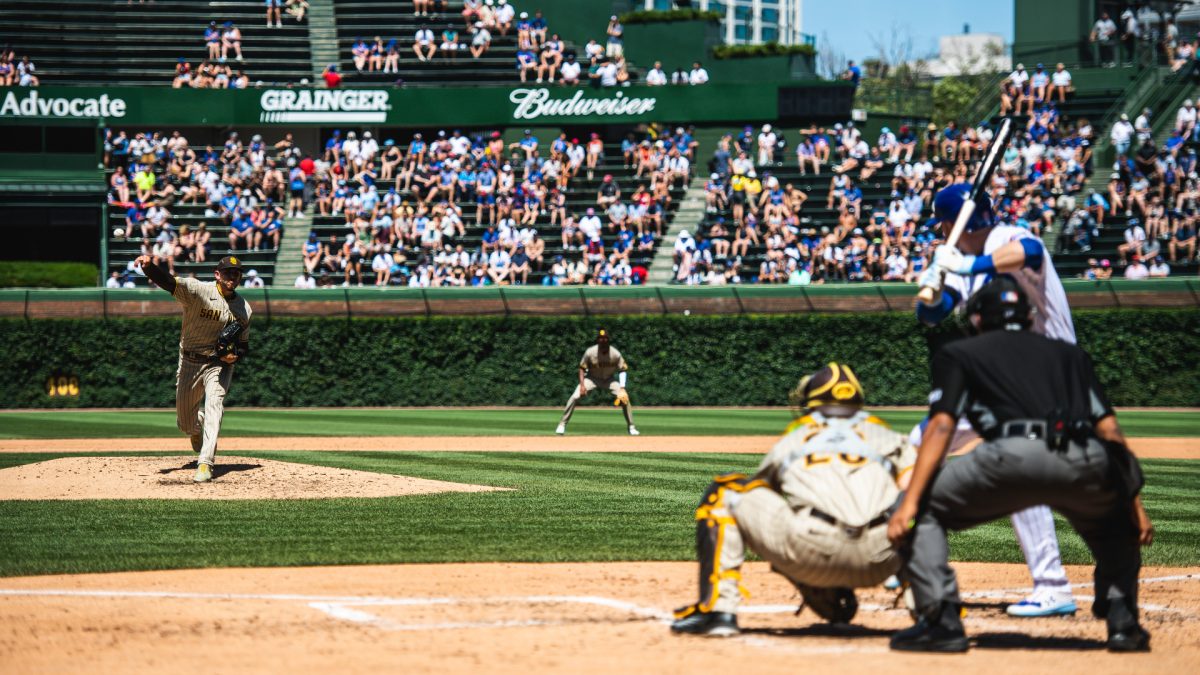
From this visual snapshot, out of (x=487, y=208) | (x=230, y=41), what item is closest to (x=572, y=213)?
(x=487, y=208)

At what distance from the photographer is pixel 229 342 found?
12695 mm

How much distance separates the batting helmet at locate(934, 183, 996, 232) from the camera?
7.57 metres

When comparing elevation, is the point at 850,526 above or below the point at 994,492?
below

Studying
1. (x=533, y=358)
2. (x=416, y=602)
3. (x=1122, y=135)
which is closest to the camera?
(x=416, y=602)

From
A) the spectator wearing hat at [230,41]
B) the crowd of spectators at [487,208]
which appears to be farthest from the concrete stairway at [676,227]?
the spectator wearing hat at [230,41]

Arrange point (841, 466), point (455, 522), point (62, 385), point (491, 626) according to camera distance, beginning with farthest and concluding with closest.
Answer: point (62, 385), point (455, 522), point (491, 626), point (841, 466)

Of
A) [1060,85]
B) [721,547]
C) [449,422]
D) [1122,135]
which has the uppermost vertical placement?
[1060,85]

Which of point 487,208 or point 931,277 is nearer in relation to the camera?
point 931,277

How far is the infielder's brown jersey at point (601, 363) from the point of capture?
21859mm

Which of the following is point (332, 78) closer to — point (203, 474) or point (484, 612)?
point (203, 474)

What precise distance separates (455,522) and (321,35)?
3281 cm

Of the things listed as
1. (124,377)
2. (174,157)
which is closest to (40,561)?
(124,377)

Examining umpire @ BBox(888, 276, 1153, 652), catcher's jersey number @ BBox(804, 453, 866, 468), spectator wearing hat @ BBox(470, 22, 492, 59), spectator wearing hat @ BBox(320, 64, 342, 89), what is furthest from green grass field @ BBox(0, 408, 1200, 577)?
spectator wearing hat @ BBox(470, 22, 492, 59)

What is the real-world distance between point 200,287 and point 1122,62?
3219cm
